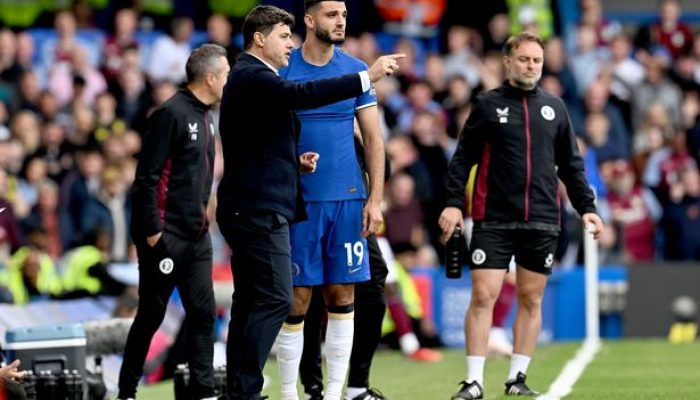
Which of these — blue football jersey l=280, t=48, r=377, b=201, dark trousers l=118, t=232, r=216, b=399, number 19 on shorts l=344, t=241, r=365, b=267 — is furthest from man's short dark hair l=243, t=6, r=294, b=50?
dark trousers l=118, t=232, r=216, b=399

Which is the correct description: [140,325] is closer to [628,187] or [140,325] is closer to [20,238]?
[20,238]

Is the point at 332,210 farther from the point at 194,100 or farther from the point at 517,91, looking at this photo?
the point at 517,91

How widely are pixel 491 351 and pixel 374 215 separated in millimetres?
6367

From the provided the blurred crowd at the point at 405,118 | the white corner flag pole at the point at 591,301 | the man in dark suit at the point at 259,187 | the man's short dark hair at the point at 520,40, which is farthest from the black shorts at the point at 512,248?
the blurred crowd at the point at 405,118

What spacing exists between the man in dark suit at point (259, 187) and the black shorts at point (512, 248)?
6.15 feet

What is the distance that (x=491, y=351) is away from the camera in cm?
1694

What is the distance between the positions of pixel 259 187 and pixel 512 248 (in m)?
2.43

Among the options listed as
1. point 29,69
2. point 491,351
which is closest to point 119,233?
point 29,69

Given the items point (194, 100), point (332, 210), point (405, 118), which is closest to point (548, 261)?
point (332, 210)

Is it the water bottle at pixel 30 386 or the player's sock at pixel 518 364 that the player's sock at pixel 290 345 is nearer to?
the water bottle at pixel 30 386

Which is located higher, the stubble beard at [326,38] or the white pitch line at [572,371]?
the stubble beard at [326,38]

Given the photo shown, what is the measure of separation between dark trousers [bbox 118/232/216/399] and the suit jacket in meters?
1.36

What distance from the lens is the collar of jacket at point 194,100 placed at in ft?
39.5

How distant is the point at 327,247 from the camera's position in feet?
35.7
